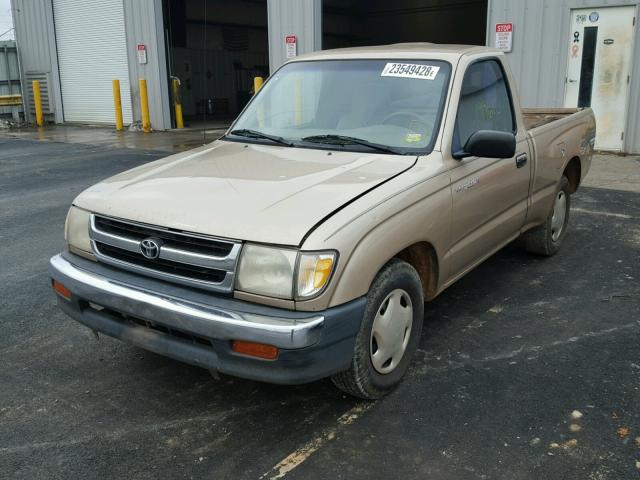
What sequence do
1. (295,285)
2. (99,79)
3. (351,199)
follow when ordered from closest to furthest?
(295,285) < (351,199) < (99,79)

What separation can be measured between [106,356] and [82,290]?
0.86 metres

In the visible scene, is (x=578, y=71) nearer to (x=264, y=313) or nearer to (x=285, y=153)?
(x=285, y=153)

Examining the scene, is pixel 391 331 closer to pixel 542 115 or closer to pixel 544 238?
pixel 544 238

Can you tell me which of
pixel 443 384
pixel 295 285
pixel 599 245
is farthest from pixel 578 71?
pixel 295 285

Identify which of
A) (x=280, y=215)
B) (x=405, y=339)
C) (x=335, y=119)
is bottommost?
(x=405, y=339)

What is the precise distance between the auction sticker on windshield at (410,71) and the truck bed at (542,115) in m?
1.47

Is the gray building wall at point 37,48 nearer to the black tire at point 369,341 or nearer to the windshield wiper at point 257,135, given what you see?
the windshield wiper at point 257,135

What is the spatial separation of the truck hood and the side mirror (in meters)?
0.37

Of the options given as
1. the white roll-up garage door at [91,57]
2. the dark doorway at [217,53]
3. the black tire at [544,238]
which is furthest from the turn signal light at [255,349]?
the dark doorway at [217,53]

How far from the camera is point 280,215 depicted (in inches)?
114

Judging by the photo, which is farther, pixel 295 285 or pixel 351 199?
pixel 351 199

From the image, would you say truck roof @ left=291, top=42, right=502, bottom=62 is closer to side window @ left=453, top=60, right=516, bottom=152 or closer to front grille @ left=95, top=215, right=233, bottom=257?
side window @ left=453, top=60, right=516, bottom=152

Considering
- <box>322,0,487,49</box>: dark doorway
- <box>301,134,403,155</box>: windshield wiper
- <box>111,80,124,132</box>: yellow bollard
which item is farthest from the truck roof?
<box>322,0,487,49</box>: dark doorway

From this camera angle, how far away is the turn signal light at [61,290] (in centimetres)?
332
